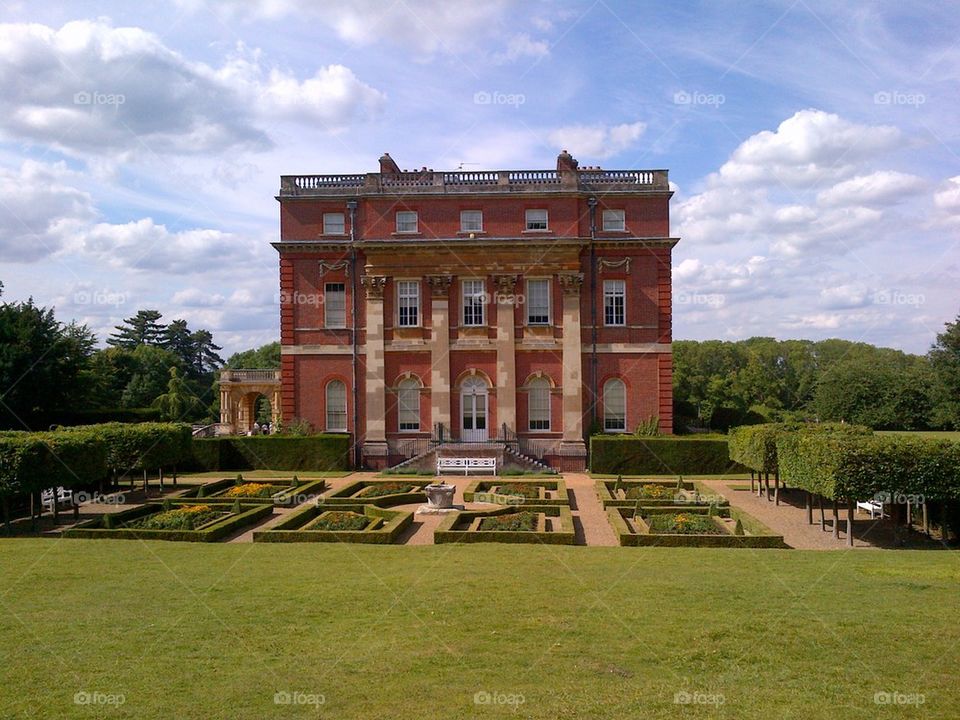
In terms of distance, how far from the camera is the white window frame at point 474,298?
3403cm

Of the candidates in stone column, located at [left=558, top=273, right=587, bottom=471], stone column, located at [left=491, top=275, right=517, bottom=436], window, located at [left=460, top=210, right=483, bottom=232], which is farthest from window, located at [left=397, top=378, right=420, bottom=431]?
window, located at [left=460, top=210, right=483, bottom=232]

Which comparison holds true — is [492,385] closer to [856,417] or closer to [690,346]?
[856,417]

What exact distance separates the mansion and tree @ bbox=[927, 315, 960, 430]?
89.9ft

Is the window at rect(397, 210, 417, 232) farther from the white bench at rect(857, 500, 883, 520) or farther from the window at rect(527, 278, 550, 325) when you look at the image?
the white bench at rect(857, 500, 883, 520)

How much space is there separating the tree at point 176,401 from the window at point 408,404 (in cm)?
3020

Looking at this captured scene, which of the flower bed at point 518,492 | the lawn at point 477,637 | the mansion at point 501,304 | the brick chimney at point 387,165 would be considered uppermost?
the brick chimney at point 387,165

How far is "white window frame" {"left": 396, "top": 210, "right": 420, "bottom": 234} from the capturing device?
3419 cm

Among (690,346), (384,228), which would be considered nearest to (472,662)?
(384,228)

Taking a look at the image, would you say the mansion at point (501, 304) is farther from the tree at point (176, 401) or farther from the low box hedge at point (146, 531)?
the tree at point (176, 401)

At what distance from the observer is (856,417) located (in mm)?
58719

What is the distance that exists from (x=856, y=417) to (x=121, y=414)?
176 ft

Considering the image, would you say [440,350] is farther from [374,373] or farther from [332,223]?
[332,223]

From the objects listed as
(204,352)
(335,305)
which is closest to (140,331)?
(204,352)

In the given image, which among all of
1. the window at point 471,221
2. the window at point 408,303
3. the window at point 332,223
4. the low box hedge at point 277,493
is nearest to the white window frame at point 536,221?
the window at point 471,221
